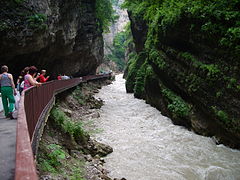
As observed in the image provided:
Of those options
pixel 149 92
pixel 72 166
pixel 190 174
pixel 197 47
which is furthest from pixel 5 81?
pixel 149 92

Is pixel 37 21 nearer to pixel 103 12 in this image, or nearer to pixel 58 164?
pixel 58 164

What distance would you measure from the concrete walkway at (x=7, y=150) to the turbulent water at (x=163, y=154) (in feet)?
11.6

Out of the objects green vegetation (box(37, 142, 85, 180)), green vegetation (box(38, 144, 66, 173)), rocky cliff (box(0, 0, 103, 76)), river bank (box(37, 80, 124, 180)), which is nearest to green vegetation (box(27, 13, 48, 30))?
rocky cliff (box(0, 0, 103, 76))

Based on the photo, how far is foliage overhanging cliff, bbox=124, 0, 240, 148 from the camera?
8.30m

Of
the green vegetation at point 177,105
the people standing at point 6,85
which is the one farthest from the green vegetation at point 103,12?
the people standing at point 6,85

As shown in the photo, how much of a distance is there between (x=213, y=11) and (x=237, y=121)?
15.5 ft

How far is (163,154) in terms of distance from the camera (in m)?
8.60

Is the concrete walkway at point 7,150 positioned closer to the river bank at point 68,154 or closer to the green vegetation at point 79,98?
the river bank at point 68,154

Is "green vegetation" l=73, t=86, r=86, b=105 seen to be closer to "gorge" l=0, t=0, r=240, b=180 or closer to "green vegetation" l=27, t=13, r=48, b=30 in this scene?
"gorge" l=0, t=0, r=240, b=180

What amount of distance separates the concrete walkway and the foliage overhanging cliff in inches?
302

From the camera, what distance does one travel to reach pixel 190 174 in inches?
280

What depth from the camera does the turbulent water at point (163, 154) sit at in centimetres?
710

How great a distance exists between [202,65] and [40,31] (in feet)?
36.8

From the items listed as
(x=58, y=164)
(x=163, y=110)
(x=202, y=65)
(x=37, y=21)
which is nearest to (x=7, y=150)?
(x=58, y=164)
